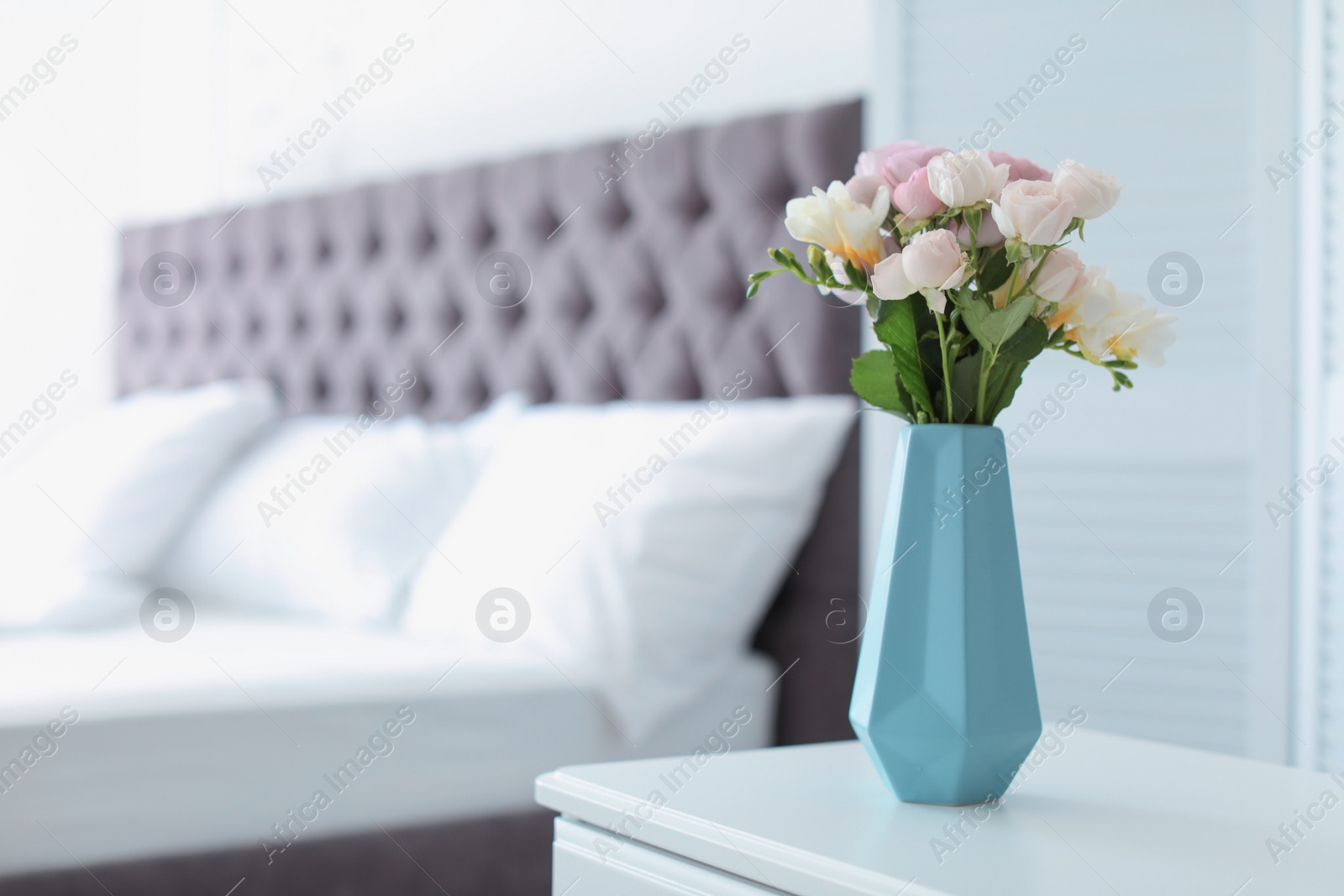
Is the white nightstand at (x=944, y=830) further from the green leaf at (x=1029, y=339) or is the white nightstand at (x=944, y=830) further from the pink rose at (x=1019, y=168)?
the pink rose at (x=1019, y=168)

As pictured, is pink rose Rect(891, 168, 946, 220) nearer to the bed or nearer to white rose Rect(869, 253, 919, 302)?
white rose Rect(869, 253, 919, 302)

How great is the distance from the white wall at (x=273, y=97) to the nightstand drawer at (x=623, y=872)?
4.80 feet

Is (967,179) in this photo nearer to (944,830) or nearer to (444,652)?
(944,830)

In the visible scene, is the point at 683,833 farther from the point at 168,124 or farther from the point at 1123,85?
the point at 168,124

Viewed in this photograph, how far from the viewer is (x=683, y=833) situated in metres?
0.90

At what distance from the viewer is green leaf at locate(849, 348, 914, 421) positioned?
3.24 ft

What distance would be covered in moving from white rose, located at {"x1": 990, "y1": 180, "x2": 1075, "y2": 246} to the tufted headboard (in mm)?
958

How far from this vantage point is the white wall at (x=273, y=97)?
2309mm

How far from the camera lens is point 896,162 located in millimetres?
943

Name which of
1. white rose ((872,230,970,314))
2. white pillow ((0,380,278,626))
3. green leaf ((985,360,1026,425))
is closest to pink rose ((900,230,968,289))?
white rose ((872,230,970,314))

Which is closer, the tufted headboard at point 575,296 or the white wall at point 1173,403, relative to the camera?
the white wall at point 1173,403

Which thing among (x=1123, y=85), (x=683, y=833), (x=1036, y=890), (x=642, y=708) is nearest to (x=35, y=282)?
(x=642, y=708)

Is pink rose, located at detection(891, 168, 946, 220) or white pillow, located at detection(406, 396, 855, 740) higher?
pink rose, located at detection(891, 168, 946, 220)

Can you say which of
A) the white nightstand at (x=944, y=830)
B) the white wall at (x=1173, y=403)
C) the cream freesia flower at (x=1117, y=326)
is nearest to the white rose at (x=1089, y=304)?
the cream freesia flower at (x=1117, y=326)
